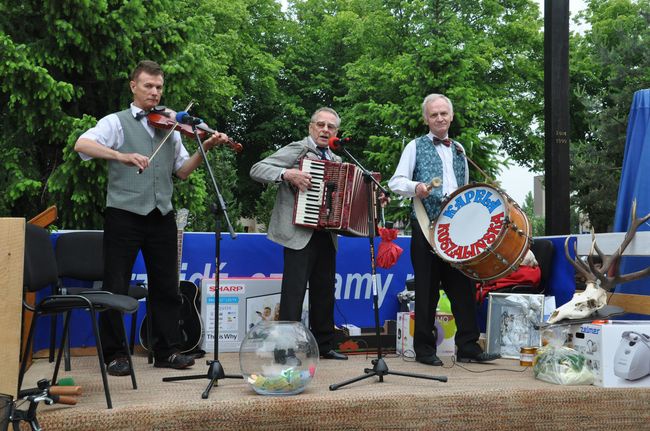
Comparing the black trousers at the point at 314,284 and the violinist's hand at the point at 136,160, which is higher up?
the violinist's hand at the point at 136,160

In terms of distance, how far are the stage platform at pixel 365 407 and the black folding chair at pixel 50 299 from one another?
0.16 m

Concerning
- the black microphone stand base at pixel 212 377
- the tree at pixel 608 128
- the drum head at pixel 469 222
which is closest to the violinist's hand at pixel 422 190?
the drum head at pixel 469 222

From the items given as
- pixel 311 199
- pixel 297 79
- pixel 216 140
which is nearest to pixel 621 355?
pixel 311 199

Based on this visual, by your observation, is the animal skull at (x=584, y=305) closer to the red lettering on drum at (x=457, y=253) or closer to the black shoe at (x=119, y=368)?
the red lettering on drum at (x=457, y=253)

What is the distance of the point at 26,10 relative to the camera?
Answer: 11.0 metres

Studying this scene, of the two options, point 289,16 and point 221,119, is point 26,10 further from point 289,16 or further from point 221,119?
point 289,16

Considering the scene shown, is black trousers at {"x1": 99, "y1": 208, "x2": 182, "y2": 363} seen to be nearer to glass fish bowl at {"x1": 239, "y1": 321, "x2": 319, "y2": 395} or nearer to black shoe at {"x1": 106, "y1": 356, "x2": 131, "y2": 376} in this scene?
black shoe at {"x1": 106, "y1": 356, "x2": 131, "y2": 376}

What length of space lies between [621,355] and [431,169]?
156 centimetres

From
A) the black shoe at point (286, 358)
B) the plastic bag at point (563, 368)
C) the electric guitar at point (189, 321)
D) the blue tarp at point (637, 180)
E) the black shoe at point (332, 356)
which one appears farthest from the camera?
the electric guitar at point (189, 321)

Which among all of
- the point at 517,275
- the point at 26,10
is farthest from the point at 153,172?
the point at 26,10

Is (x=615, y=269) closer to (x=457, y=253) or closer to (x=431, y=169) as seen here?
(x=457, y=253)

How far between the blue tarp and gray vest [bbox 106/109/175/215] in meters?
3.04

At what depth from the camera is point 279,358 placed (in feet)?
11.0

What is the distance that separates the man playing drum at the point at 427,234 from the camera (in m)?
4.34
